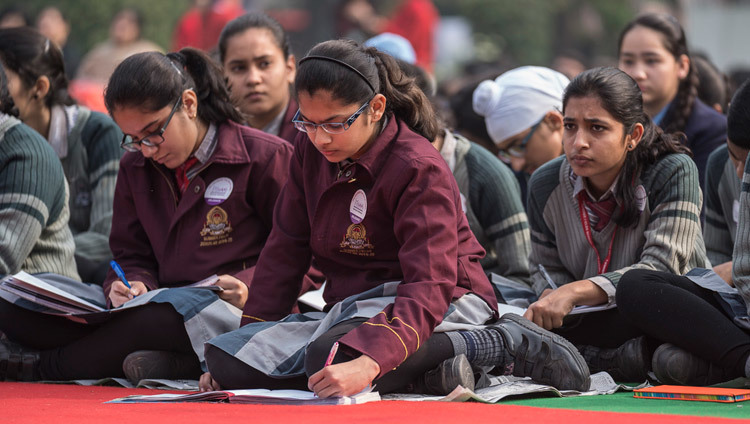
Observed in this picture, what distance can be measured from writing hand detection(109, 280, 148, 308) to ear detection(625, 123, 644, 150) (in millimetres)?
1736

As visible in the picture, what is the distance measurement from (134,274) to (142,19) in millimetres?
7476

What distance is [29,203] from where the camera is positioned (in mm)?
4031

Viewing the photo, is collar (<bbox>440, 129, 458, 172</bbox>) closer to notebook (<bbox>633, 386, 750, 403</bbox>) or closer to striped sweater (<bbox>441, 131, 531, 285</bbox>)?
striped sweater (<bbox>441, 131, 531, 285</bbox>)

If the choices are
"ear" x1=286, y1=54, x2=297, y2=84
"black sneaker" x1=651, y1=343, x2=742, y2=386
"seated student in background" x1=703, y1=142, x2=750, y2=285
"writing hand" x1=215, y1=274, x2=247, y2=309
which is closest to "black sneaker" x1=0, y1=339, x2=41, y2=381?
"writing hand" x1=215, y1=274, x2=247, y2=309

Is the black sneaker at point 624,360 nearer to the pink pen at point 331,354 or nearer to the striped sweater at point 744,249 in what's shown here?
the striped sweater at point 744,249

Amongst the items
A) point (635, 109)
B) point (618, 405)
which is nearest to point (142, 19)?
point (635, 109)

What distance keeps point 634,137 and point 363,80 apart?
1.09 metres

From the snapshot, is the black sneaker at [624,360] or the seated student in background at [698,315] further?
the black sneaker at [624,360]

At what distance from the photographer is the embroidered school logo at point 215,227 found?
387cm

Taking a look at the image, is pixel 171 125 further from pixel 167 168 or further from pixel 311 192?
pixel 311 192

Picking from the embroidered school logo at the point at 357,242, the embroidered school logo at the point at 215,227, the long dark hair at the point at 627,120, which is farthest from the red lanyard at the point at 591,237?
the embroidered school logo at the point at 215,227

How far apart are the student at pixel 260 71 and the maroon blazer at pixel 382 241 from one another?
1352 millimetres

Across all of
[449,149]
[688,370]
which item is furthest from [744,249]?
[449,149]

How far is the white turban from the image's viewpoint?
4797 millimetres
